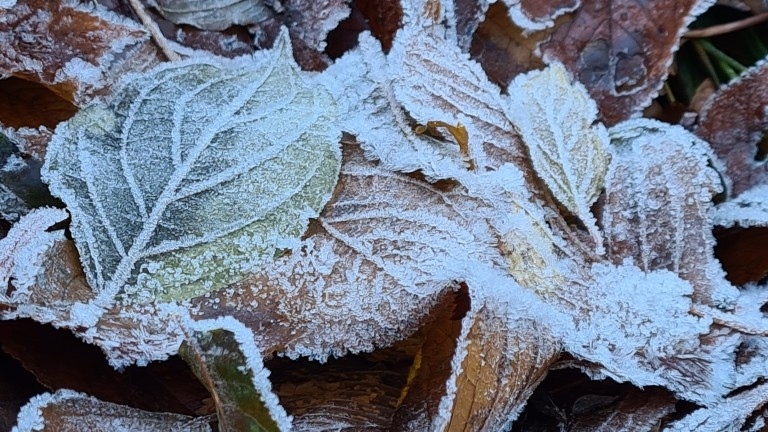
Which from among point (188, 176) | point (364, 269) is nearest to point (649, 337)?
point (364, 269)

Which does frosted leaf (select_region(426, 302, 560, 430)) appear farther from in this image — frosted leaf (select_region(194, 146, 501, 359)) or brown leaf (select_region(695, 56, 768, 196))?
brown leaf (select_region(695, 56, 768, 196))

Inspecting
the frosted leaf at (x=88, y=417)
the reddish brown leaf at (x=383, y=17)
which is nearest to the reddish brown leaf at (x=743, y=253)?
the reddish brown leaf at (x=383, y=17)

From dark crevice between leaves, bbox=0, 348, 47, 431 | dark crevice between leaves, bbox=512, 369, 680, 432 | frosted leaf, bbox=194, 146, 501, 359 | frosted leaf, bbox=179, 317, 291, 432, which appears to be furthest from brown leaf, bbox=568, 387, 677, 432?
dark crevice between leaves, bbox=0, 348, 47, 431

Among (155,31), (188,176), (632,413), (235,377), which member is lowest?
(632,413)

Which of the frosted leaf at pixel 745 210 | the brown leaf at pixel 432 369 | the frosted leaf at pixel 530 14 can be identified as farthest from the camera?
the frosted leaf at pixel 530 14

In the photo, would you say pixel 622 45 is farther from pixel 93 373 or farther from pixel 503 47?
pixel 93 373

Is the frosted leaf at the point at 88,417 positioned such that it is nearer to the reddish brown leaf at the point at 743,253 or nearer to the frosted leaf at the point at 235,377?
the frosted leaf at the point at 235,377
